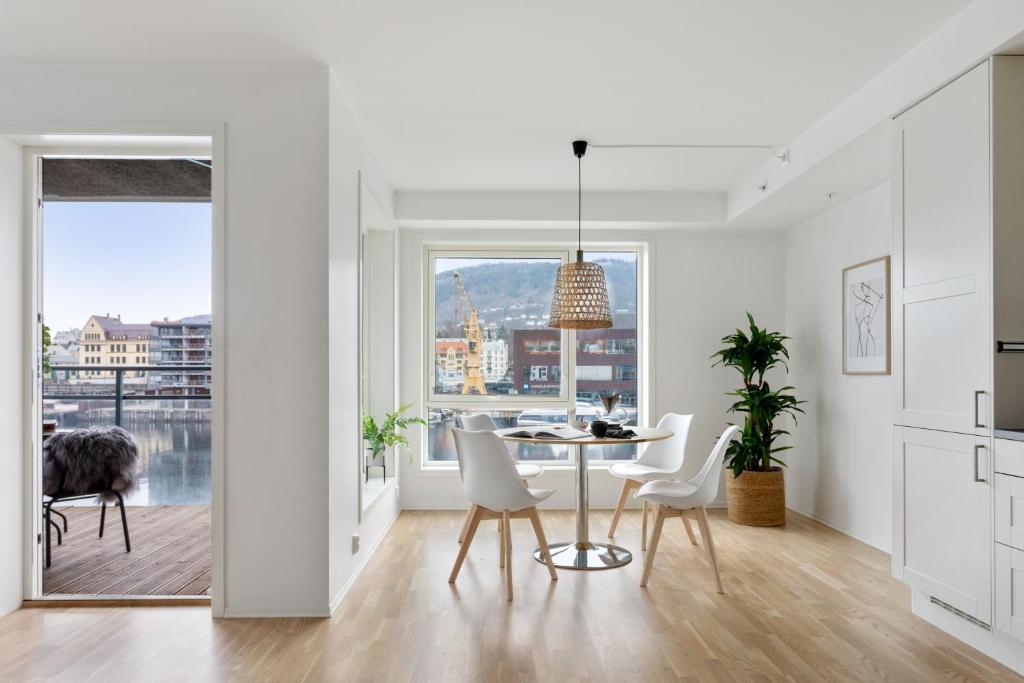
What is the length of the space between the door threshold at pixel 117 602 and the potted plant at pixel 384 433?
186cm

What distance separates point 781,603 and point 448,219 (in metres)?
3.71

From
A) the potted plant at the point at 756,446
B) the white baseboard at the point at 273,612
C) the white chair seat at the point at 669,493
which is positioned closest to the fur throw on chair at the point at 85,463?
Result: the white baseboard at the point at 273,612

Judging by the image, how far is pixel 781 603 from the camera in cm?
359

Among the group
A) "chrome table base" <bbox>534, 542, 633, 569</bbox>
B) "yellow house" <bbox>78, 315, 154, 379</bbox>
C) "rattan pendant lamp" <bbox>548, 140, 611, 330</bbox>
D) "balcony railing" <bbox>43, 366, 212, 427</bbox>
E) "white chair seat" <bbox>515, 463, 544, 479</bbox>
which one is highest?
"rattan pendant lamp" <bbox>548, 140, 611, 330</bbox>

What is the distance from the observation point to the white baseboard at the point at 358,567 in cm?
350

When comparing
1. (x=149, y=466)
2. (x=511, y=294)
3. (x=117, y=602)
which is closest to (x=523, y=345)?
(x=511, y=294)

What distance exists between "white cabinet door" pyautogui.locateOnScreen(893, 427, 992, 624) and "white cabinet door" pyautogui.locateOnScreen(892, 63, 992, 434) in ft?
0.31

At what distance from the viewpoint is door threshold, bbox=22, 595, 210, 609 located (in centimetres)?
354

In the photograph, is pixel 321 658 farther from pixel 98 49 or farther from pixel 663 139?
pixel 663 139

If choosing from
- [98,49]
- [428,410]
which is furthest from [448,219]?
[98,49]

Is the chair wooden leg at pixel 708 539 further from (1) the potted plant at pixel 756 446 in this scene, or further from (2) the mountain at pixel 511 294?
(2) the mountain at pixel 511 294

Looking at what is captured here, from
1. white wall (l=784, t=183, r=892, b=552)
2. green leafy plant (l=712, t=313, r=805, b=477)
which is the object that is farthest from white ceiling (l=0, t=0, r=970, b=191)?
green leafy plant (l=712, t=313, r=805, b=477)

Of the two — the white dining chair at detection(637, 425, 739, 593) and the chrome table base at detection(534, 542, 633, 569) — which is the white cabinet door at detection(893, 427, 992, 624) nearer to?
the white dining chair at detection(637, 425, 739, 593)

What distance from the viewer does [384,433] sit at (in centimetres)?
550
